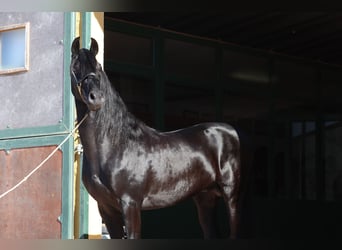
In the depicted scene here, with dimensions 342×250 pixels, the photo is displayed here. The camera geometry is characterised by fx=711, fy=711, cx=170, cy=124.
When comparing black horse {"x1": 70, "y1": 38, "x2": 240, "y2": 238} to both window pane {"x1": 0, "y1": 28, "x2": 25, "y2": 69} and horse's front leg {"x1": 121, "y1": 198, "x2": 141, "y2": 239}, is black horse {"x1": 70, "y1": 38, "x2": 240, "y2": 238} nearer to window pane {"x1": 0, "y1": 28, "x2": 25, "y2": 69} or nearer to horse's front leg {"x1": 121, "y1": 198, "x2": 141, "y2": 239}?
horse's front leg {"x1": 121, "y1": 198, "x2": 141, "y2": 239}

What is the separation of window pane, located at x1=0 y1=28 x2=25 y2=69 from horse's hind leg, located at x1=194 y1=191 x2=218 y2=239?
2.17m

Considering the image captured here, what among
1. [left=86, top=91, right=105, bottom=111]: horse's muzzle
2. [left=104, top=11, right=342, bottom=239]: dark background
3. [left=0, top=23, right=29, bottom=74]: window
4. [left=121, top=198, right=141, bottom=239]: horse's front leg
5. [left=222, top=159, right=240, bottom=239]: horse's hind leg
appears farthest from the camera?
[left=104, top=11, right=342, bottom=239]: dark background

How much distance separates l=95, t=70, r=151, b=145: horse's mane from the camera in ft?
18.0

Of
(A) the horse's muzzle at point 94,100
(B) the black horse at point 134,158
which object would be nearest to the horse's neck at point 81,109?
(B) the black horse at point 134,158

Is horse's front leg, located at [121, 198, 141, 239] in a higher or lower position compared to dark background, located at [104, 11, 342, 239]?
lower

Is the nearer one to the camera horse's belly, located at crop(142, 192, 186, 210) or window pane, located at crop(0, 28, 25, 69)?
horse's belly, located at crop(142, 192, 186, 210)

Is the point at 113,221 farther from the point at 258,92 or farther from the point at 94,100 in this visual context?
the point at 258,92

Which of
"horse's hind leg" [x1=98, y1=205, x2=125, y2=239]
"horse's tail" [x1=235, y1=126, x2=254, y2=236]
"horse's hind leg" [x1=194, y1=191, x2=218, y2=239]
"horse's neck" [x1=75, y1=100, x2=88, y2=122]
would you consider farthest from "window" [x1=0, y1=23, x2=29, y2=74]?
"horse's tail" [x1=235, y1=126, x2=254, y2=236]

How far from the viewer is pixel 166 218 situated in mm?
8258

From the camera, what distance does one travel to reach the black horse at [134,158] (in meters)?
5.48

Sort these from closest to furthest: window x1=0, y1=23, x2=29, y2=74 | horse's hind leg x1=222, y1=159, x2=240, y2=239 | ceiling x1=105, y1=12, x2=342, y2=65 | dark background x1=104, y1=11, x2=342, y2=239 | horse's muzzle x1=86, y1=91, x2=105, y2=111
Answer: horse's muzzle x1=86, y1=91, x2=105, y2=111 → horse's hind leg x1=222, y1=159, x2=240, y2=239 → window x1=0, y1=23, x2=29, y2=74 → ceiling x1=105, y1=12, x2=342, y2=65 → dark background x1=104, y1=11, x2=342, y2=239

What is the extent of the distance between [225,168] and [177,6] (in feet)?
6.05

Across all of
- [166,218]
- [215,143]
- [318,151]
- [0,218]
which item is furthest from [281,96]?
[0,218]

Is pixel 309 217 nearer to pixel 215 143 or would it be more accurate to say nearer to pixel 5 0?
pixel 215 143
